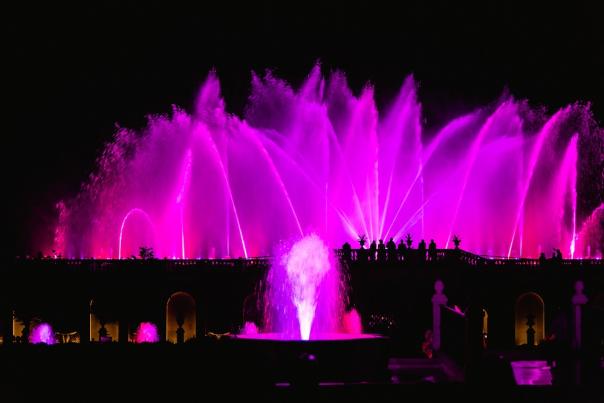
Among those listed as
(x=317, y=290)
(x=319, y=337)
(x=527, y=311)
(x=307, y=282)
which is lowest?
(x=319, y=337)

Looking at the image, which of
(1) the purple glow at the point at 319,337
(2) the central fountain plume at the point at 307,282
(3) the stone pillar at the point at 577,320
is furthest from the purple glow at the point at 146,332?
(3) the stone pillar at the point at 577,320

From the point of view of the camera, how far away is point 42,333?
53.5 meters

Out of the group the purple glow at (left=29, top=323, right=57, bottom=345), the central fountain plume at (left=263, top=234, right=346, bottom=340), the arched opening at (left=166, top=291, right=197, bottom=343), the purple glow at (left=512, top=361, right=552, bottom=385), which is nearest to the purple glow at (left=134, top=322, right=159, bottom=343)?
the arched opening at (left=166, top=291, right=197, bottom=343)

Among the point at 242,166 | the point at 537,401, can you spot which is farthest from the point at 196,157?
the point at 537,401

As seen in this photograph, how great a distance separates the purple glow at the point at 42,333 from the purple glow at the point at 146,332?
366cm

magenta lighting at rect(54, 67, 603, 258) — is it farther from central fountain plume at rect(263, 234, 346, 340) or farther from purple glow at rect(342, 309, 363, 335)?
purple glow at rect(342, 309, 363, 335)

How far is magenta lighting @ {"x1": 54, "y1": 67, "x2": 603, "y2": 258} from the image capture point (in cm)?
6431

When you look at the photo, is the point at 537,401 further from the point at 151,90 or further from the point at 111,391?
the point at 151,90

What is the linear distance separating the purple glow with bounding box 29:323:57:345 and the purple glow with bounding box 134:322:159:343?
366cm

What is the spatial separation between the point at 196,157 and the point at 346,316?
17.7 metres

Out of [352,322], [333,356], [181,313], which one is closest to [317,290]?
Result: [352,322]

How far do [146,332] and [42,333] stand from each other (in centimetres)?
455

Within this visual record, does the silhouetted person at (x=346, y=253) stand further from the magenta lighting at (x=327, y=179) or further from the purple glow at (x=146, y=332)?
the magenta lighting at (x=327, y=179)

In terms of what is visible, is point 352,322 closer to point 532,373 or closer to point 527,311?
point 527,311
